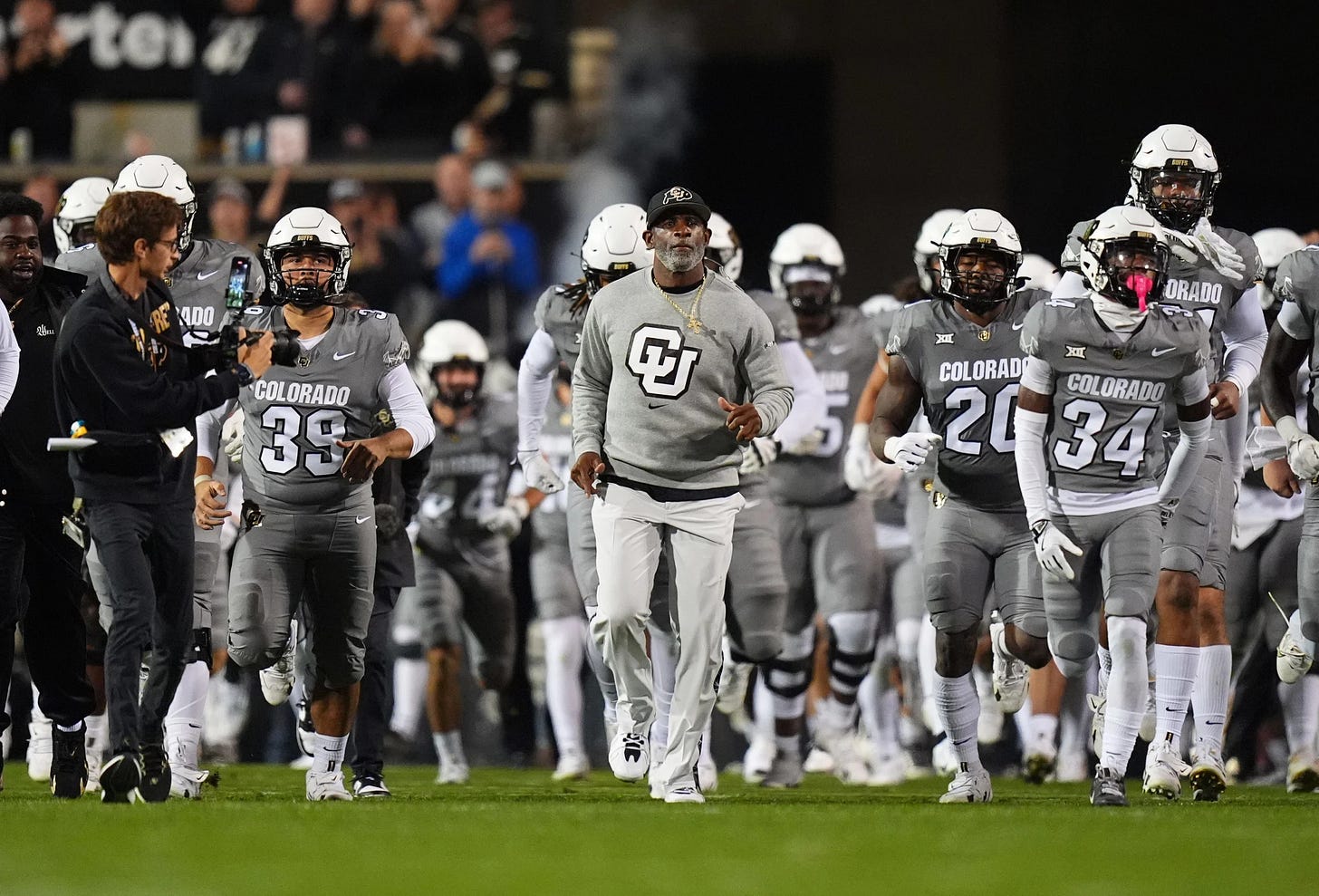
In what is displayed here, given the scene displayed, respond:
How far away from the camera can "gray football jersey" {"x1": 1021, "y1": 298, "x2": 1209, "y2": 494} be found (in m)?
7.39

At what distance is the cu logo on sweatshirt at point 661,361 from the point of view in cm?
734

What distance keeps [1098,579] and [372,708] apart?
8.15 feet

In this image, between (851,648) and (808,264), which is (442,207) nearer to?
(808,264)

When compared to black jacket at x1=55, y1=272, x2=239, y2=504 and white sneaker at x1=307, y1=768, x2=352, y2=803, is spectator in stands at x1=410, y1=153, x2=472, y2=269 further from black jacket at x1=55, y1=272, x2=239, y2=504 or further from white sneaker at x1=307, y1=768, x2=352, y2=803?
black jacket at x1=55, y1=272, x2=239, y2=504

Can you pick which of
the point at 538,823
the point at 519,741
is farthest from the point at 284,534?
the point at 519,741

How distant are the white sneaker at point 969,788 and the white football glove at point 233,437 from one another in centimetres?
274

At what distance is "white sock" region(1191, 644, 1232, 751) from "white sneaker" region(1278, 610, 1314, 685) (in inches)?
13.2

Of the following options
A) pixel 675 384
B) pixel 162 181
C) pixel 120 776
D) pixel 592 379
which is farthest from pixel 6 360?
pixel 675 384

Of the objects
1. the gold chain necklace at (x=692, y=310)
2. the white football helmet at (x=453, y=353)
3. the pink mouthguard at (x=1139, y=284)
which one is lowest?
the white football helmet at (x=453, y=353)

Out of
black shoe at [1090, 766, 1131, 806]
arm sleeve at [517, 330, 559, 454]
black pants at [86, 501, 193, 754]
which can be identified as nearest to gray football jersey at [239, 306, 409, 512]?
black pants at [86, 501, 193, 754]

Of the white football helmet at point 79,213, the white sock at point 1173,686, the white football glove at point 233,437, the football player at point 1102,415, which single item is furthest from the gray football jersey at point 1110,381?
the white football helmet at point 79,213

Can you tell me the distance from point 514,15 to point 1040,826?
925 cm

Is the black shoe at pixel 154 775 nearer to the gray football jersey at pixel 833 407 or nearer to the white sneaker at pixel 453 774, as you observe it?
the white sneaker at pixel 453 774

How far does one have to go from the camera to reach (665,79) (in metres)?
15.0
